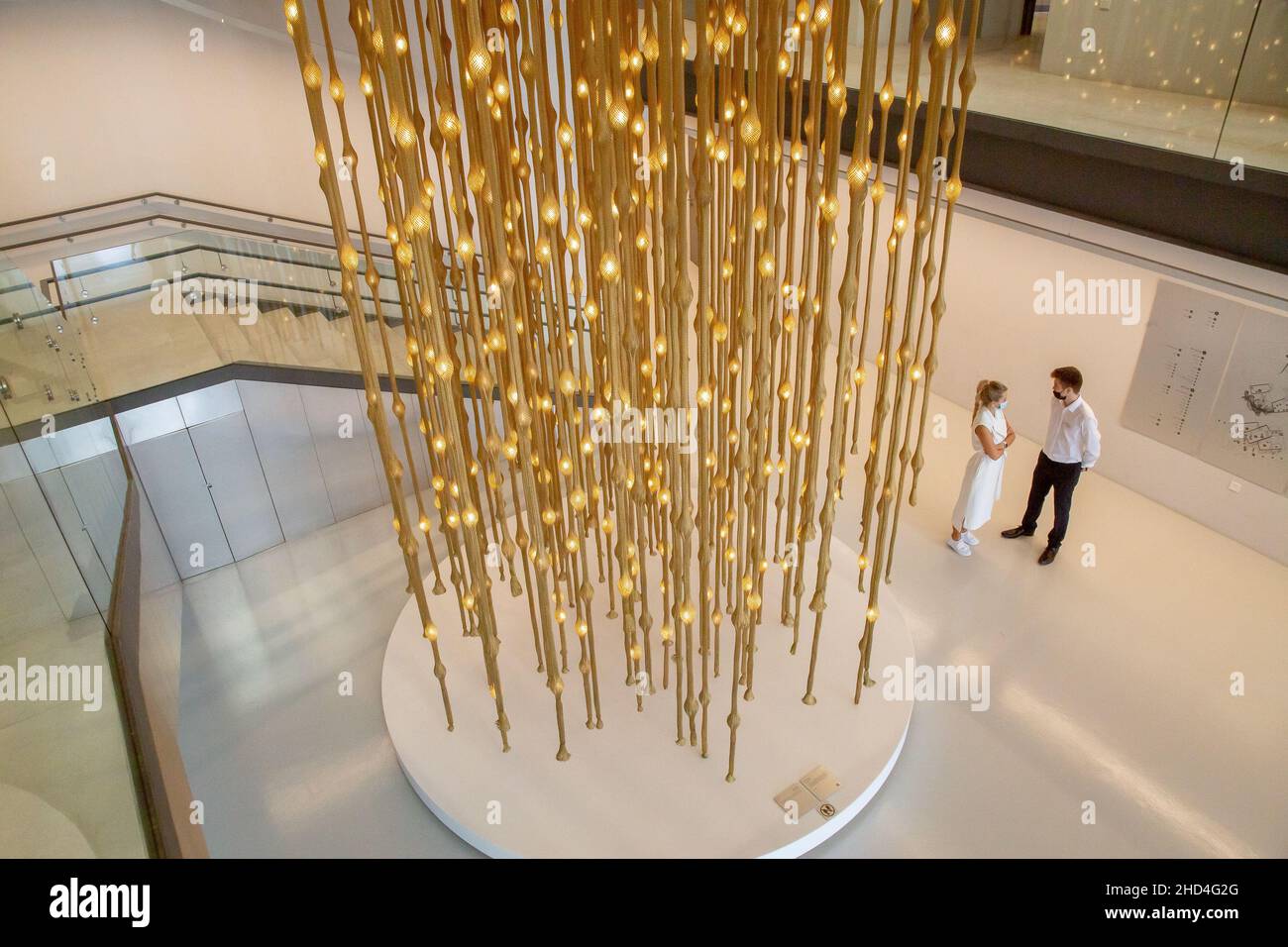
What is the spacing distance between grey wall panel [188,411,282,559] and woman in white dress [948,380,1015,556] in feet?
9.28

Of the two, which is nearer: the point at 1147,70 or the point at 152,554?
the point at 1147,70

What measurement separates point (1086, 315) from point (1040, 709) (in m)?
1.86

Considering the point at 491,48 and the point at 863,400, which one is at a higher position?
the point at 491,48

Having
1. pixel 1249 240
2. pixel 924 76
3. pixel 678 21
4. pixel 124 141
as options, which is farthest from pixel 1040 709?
pixel 124 141

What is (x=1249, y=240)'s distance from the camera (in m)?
2.75

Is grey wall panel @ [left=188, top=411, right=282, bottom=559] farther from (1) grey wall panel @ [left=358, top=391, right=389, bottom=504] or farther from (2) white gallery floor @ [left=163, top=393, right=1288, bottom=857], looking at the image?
(1) grey wall panel @ [left=358, top=391, right=389, bottom=504]

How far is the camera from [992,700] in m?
2.73

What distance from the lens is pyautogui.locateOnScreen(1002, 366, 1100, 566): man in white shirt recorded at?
122 inches

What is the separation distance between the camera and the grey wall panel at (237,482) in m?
3.47

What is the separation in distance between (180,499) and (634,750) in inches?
86.9

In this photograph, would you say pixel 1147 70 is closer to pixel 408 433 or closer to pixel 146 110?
pixel 408 433

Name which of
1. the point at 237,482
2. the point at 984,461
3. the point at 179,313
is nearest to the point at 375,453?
the point at 237,482
